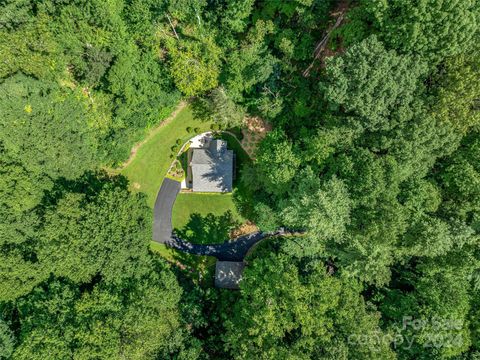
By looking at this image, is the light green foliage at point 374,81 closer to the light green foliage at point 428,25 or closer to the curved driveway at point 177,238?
the light green foliage at point 428,25

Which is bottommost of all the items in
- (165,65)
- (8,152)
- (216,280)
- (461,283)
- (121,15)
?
(461,283)

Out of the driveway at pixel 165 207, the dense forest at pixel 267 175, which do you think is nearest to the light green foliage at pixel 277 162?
the dense forest at pixel 267 175

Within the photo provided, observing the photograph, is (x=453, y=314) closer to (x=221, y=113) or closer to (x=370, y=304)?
(x=370, y=304)

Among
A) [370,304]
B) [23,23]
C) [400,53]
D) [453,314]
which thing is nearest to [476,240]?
[453,314]

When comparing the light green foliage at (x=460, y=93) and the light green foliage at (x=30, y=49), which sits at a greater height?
the light green foliage at (x=30, y=49)

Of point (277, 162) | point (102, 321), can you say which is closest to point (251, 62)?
point (277, 162)

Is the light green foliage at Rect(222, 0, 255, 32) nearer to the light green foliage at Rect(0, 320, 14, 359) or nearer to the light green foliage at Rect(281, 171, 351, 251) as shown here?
the light green foliage at Rect(281, 171, 351, 251)

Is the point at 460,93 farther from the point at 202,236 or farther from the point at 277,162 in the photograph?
the point at 202,236
